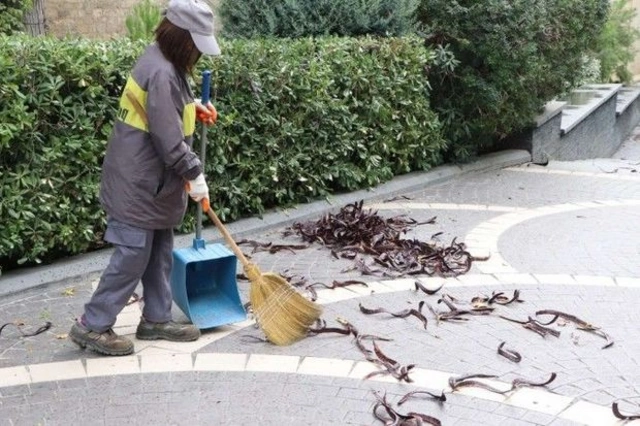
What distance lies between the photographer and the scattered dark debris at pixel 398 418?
3613 millimetres

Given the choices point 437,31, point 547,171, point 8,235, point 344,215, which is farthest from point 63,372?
point 547,171

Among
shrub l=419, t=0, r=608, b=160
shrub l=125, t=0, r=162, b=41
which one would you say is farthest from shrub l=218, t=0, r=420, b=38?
shrub l=125, t=0, r=162, b=41

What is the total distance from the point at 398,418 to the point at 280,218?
142 inches

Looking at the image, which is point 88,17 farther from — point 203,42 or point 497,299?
point 497,299

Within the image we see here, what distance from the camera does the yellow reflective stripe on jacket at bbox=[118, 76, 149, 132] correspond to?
407 centimetres

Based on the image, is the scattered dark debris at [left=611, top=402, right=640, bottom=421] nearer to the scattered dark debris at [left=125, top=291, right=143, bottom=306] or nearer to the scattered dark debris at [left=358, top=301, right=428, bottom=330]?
the scattered dark debris at [left=358, top=301, right=428, bottom=330]

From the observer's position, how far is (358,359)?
14.3ft

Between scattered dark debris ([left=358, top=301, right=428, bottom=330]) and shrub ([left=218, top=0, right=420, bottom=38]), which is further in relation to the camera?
shrub ([left=218, top=0, right=420, bottom=38])

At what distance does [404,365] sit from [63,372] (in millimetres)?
1768

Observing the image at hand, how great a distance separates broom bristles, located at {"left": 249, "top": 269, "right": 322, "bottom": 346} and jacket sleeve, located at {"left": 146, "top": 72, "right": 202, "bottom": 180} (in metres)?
0.86

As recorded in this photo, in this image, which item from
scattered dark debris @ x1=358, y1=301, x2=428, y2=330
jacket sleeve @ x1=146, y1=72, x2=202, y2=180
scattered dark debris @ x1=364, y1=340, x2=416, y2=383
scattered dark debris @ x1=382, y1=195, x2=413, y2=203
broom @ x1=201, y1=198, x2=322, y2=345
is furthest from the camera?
scattered dark debris @ x1=382, y1=195, x2=413, y2=203

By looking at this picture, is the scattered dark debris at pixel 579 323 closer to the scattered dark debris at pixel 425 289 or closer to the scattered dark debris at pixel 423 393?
the scattered dark debris at pixel 425 289

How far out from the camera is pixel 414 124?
8656 millimetres

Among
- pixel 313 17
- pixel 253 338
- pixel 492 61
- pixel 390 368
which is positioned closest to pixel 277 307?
pixel 253 338
